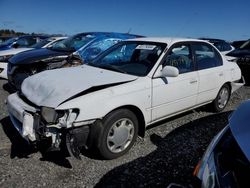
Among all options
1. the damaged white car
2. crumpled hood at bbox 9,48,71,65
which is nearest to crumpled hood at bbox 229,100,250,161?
the damaged white car

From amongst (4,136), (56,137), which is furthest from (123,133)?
(4,136)

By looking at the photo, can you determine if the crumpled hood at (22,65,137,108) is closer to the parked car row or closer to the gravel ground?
the parked car row

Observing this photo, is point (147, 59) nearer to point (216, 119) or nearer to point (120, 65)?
point (120, 65)

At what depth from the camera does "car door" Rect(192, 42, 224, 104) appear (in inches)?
201

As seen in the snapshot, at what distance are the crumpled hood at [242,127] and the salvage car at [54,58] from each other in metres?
5.26

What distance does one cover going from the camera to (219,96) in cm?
580

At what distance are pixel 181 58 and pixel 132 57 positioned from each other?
0.85 metres

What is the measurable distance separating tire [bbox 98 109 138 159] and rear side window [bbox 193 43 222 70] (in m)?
1.89

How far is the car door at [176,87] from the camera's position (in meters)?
4.27

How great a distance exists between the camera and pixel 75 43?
8.13 metres

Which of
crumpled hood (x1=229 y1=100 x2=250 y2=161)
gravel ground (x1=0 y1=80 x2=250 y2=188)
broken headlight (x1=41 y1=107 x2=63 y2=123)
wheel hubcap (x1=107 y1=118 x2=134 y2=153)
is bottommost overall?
gravel ground (x1=0 y1=80 x2=250 y2=188)

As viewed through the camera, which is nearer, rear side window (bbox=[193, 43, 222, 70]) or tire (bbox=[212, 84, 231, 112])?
rear side window (bbox=[193, 43, 222, 70])

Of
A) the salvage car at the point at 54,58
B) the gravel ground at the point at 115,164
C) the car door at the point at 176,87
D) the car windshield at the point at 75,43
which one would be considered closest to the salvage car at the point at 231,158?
the gravel ground at the point at 115,164

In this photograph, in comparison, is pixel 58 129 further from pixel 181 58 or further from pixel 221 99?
pixel 221 99
